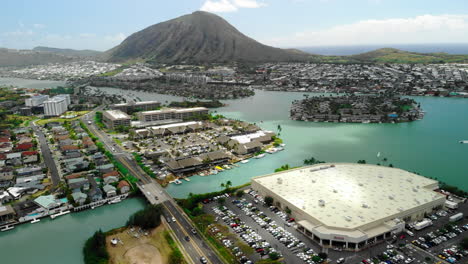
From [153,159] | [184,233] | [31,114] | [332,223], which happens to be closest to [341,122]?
[153,159]

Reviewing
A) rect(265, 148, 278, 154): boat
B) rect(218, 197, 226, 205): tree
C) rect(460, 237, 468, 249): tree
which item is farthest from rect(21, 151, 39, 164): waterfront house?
rect(460, 237, 468, 249): tree

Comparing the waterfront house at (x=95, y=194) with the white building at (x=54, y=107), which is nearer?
the waterfront house at (x=95, y=194)

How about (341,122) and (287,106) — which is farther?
(287,106)

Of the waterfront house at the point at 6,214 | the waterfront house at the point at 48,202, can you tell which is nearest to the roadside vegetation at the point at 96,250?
the waterfront house at the point at 48,202

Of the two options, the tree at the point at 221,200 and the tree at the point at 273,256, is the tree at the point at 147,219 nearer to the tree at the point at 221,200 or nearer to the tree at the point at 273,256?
the tree at the point at 221,200

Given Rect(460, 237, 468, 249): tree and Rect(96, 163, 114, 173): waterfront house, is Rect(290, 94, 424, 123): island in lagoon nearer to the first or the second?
Rect(96, 163, 114, 173): waterfront house

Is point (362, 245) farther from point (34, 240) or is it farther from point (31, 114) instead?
point (31, 114)
